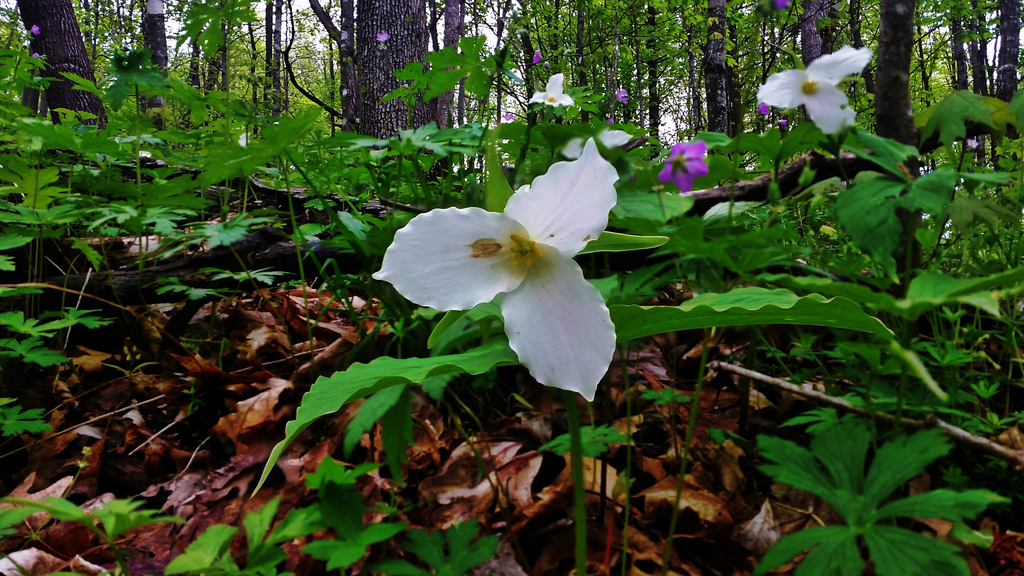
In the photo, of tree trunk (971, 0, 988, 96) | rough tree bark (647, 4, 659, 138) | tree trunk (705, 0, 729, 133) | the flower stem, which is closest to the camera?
the flower stem

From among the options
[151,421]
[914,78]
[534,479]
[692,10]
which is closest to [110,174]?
[151,421]

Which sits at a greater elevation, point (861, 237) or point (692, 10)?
point (692, 10)

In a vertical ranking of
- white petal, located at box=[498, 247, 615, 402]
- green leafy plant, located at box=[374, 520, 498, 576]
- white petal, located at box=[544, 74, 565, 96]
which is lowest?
green leafy plant, located at box=[374, 520, 498, 576]

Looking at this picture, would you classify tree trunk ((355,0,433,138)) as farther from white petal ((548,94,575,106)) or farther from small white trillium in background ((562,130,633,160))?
small white trillium in background ((562,130,633,160))

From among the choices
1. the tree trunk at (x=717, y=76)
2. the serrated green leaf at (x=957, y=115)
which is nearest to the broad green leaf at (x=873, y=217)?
the serrated green leaf at (x=957, y=115)

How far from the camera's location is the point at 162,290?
1662mm

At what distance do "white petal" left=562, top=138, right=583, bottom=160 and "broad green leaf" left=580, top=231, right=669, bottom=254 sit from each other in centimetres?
83

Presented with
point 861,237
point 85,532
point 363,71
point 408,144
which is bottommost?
point 85,532

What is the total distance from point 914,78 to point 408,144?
1755cm

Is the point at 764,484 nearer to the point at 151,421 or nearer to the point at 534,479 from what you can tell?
the point at 534,479

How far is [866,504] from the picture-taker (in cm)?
67

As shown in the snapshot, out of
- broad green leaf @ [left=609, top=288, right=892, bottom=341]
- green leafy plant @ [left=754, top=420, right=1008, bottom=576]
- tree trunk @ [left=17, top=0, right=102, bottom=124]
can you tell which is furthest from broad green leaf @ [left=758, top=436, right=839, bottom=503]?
tree trunk @ [left=17, top=0, right=102, bottom=124]

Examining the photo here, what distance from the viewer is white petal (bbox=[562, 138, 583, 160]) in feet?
4.60

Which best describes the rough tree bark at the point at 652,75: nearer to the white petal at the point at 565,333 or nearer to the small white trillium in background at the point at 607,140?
the small white trillium in background at the point at 607,140
